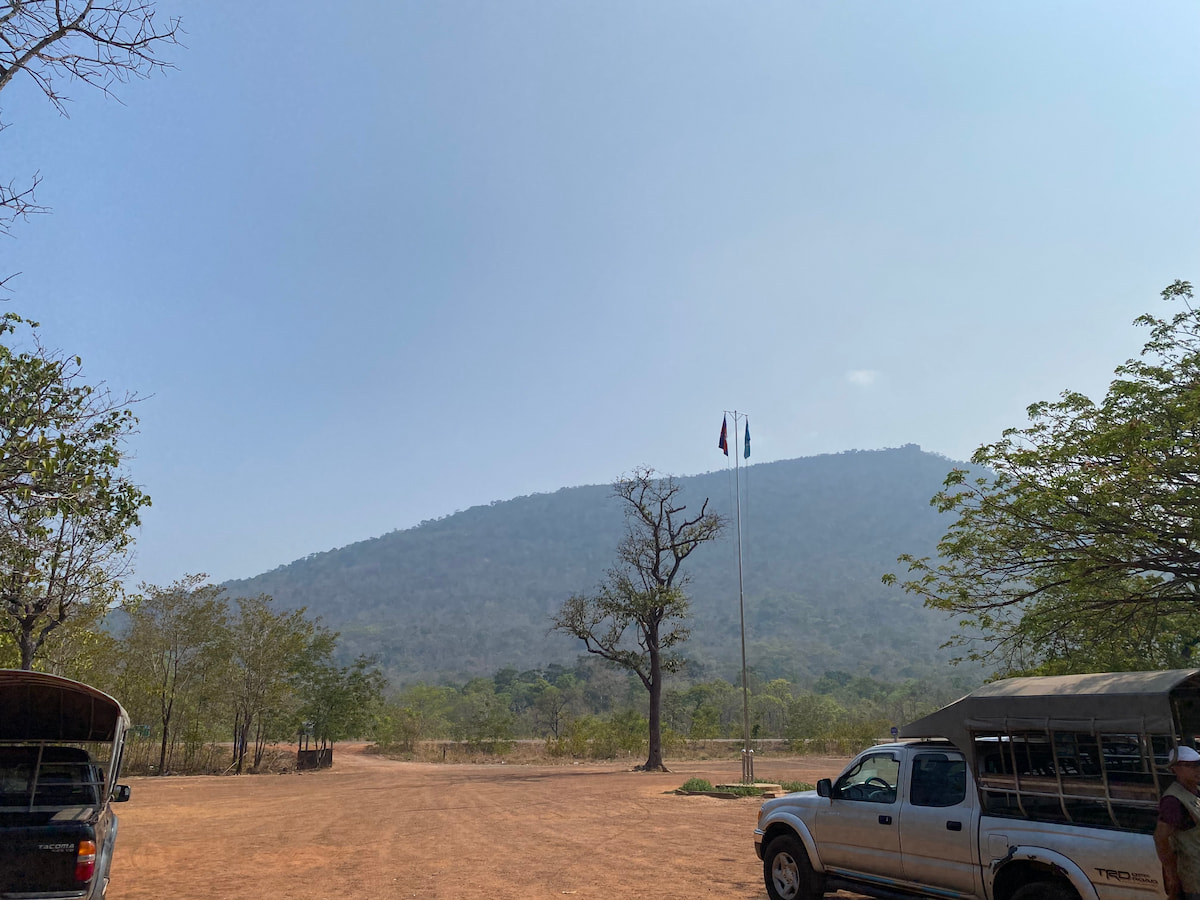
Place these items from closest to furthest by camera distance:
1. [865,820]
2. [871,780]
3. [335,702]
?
[865,820]
[871,780]
[335,702]

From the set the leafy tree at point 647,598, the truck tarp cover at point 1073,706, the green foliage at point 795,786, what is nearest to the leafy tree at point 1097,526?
the truck tarp cover at point 1073,706

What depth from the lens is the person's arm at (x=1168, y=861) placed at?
17.5 feet

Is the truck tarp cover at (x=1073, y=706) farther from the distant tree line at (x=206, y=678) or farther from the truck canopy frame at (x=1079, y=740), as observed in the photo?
the distant tree line at (x=206, y=678)

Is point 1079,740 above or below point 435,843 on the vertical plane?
above

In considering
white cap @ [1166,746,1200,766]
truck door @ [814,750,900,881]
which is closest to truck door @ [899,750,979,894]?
truck door @ [814,750,900,881]

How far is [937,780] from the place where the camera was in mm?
7828

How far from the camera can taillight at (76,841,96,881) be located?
300 inches

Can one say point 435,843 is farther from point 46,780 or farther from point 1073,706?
point 1073,706

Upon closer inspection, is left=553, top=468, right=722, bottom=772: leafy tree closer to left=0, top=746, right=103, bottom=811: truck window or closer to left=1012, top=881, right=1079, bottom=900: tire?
left=0, top=746, right=103, bottom=811: truck window

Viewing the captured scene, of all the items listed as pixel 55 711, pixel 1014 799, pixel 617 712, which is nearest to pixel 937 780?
pixel 1014 799

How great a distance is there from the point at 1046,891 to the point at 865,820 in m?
2.04

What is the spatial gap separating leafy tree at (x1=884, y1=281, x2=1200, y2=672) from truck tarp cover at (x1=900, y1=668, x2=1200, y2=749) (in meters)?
5.72

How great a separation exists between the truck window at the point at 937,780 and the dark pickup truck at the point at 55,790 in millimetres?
8570

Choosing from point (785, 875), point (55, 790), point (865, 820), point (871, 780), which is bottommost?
point (785, 875)
